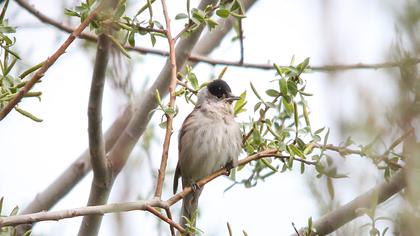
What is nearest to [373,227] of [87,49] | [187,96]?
[187,96]

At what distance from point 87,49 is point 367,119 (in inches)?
128

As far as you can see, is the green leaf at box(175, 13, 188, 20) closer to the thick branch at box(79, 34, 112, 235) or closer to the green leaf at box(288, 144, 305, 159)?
the thick branch at box(79, 34, 112, 235)

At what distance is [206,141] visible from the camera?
631cm

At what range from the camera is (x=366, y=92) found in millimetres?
2244

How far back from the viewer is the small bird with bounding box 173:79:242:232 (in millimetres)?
6070

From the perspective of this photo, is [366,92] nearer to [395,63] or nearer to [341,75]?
[341,75]

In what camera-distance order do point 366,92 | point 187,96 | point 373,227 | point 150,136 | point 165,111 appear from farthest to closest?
point 150,136 < point 187,96 < point 165,111 < point 373,227 < point 366,92

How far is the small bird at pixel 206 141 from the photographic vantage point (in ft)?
19.9

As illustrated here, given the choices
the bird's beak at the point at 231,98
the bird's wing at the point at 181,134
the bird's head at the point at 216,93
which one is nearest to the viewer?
the bird's wing at the point at 181,134

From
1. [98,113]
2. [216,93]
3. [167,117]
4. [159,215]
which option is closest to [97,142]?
[98,113]

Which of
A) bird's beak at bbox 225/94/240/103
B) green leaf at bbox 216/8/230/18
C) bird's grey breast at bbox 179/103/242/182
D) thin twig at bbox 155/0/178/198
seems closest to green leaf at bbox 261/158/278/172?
thin twig at bbox 155/0/178/198

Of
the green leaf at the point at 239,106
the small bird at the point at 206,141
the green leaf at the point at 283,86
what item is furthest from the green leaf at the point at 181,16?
the small bird at the point at 206,141

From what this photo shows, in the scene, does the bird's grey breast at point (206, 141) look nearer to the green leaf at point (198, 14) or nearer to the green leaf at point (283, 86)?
the green leaf at point (283, 86)

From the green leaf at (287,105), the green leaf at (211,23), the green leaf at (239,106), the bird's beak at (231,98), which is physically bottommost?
the green leaf at (287,105)
